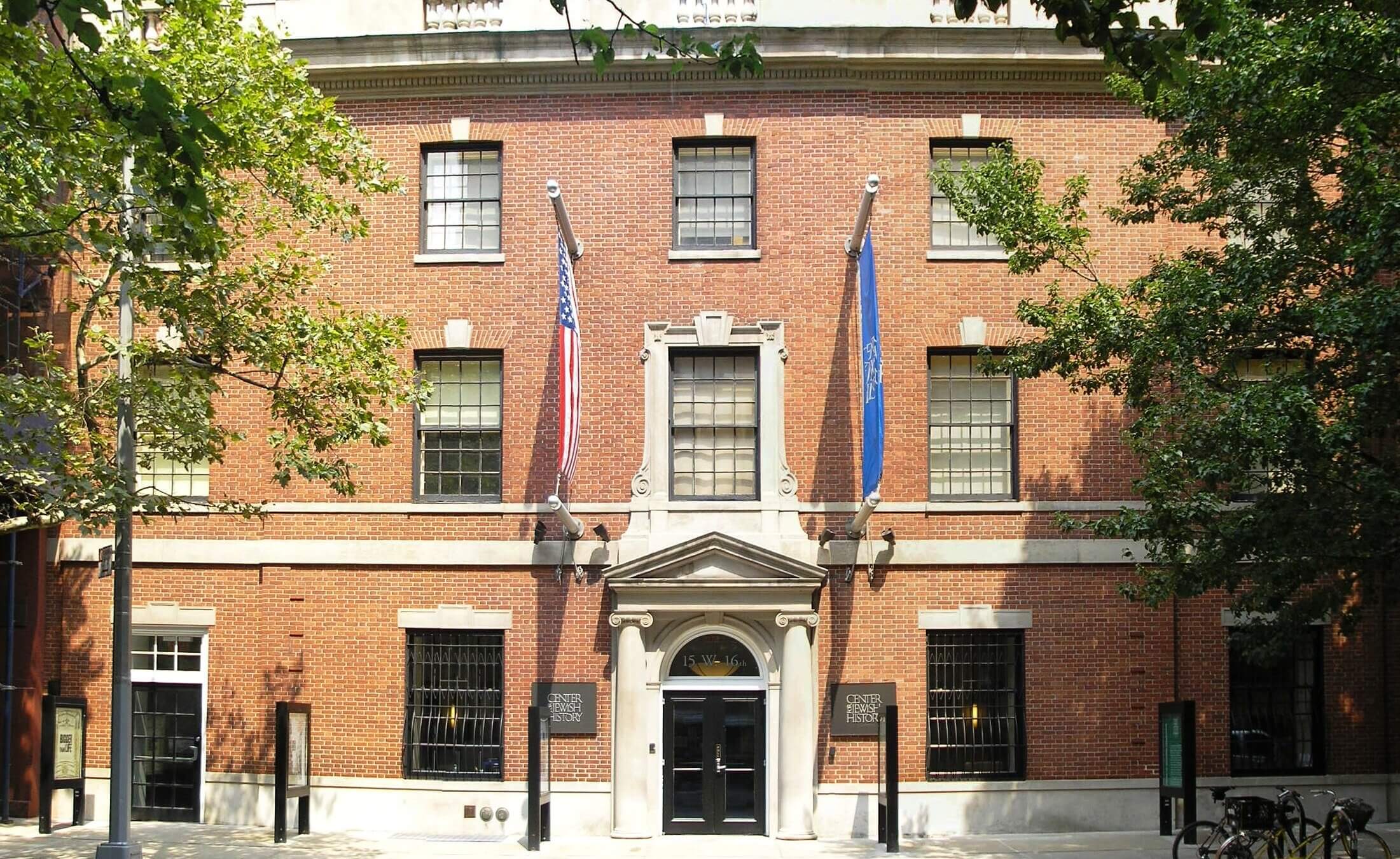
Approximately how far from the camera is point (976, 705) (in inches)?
823

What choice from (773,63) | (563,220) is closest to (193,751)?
(563,220)

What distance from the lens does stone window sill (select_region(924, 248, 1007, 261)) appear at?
2122cm

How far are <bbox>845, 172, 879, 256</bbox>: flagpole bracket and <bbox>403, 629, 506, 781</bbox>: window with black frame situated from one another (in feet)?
24.9

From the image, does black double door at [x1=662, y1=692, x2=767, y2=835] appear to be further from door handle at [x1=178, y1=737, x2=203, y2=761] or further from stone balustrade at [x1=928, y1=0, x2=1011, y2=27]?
→ stone balustrade at [x1=928, y1=0, x2=1011, y2=27]

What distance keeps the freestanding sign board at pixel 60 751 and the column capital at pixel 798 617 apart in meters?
10.2

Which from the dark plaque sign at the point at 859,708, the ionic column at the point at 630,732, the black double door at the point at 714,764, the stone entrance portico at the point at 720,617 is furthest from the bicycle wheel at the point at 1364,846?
the ionic column at the point at 630,732

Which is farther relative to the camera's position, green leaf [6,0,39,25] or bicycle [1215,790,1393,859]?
bicycle [1215,790,1393,859]

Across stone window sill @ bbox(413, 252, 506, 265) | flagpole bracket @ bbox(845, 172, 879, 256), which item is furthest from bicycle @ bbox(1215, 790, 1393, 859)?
stone window sill @ bbox(413, 252, 506, 265)

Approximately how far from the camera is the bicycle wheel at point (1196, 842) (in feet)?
53.3

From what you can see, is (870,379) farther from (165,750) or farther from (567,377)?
Answer: (165,750)

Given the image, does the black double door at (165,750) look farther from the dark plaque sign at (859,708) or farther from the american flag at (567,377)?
the dark plaque sign at (859,708)

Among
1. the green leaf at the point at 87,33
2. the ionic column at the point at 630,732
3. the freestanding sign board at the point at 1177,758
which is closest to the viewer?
the green leaf at the point at 87,33

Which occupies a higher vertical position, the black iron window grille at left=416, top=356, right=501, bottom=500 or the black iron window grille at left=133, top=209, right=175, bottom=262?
the black iron window grille at left=133, top=209, right=175, bottom=262

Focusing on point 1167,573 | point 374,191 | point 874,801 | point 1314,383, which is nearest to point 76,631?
point 374,191
